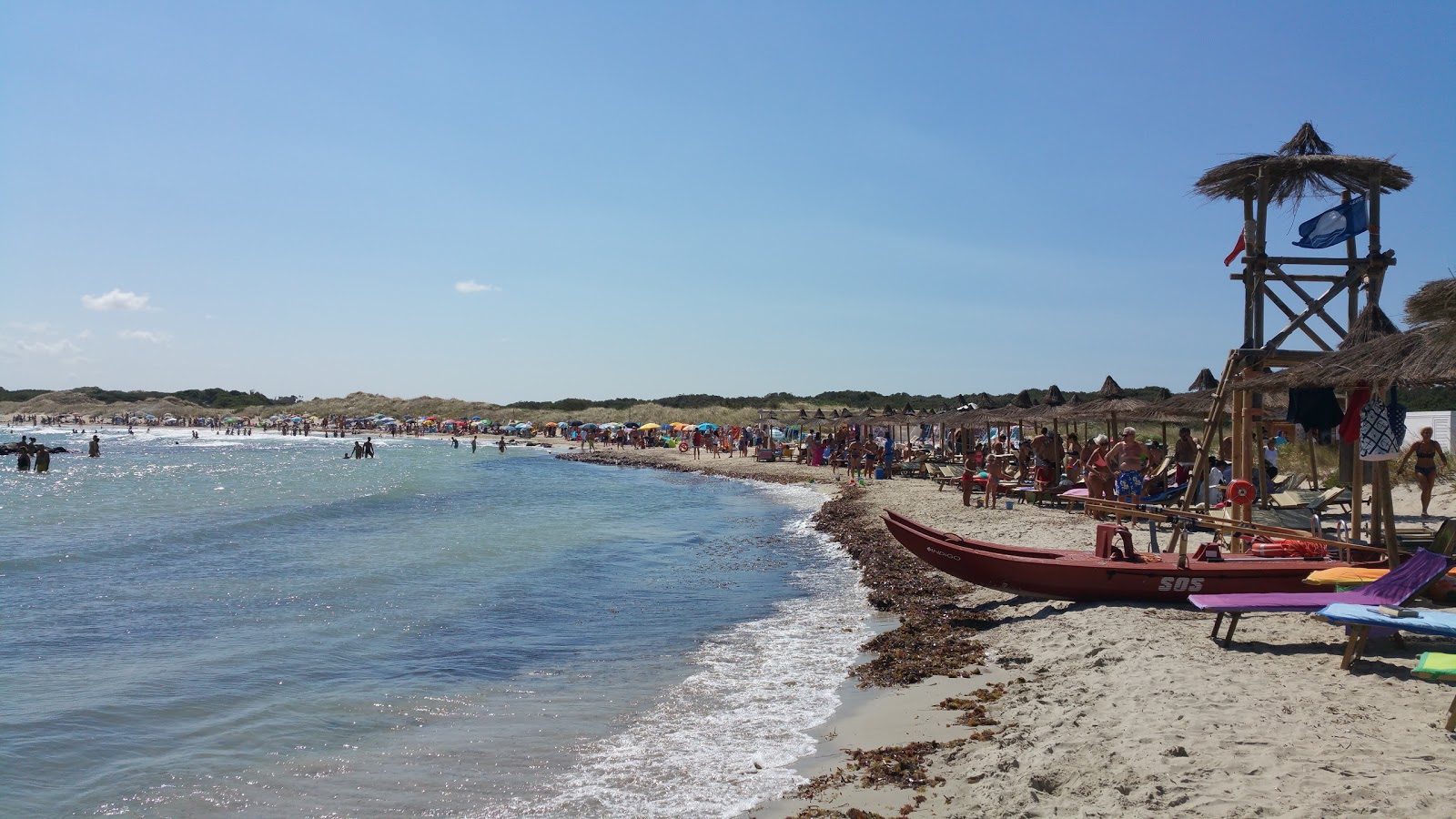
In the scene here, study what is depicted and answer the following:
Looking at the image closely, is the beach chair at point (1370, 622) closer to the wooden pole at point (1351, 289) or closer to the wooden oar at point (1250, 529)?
the wooden oar at point (1250, 529)

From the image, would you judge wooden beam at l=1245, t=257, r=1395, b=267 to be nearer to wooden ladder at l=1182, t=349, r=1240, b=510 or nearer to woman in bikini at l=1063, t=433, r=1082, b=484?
wooden ladder at l=1182, t=349, r=1240, b=510

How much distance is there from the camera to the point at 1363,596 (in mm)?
6352

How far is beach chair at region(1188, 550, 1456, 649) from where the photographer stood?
596cm

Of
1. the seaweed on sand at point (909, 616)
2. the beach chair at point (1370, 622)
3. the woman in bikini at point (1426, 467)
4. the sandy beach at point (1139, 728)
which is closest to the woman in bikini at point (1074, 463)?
the seaweed on sand at point (909, 616)

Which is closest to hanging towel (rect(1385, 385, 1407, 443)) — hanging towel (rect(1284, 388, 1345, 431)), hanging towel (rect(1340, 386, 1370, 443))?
hanging towel (rect(1340, 386, 1370, 443))

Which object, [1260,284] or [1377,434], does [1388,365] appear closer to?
[1377,434]

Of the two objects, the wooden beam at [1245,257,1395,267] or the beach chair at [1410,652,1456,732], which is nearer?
the beach chair at [1410,652,1456,732]

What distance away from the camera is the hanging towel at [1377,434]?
316 inches

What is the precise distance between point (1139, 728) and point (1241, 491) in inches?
245

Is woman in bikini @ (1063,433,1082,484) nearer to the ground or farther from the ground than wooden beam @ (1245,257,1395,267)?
nearer to the ground

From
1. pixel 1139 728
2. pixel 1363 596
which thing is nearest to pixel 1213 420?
pixel 1363 596

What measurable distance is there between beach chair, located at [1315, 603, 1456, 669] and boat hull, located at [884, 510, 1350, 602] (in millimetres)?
1816

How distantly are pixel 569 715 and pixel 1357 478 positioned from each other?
7544mm

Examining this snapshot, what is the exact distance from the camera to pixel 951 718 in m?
6.39
